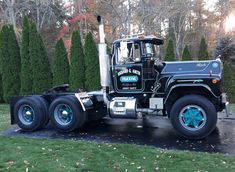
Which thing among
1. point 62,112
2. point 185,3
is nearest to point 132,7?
point 185,3

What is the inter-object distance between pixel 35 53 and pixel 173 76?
371 inches

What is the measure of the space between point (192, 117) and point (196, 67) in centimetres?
127

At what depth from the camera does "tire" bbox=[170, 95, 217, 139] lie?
6.56m

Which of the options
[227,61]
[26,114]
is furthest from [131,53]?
[227,61]

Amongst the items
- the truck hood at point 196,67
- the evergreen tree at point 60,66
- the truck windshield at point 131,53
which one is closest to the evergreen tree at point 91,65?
the evergreen tree at point 60,66

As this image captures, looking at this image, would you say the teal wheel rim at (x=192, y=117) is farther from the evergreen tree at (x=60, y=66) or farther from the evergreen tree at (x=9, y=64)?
the evergreen tree at (x=9, y=64)

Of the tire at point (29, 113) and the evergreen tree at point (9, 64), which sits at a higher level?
the evergreen tree at point (9, 64)

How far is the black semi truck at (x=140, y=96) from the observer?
6.76 m

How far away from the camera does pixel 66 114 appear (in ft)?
25.9

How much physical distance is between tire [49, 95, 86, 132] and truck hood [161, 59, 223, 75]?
7.61 feet

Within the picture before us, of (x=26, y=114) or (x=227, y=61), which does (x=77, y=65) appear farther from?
(x=227, y=61)

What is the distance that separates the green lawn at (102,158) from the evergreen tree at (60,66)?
338 inches

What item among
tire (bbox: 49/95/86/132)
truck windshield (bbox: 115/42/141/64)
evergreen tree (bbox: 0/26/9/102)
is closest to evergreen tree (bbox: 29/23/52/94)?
evergreen tree (bbox: 0/26/9/102)

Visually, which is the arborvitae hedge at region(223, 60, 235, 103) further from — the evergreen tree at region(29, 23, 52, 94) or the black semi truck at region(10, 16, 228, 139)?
the evergreen tree at region(29, 23, 52, 94)
